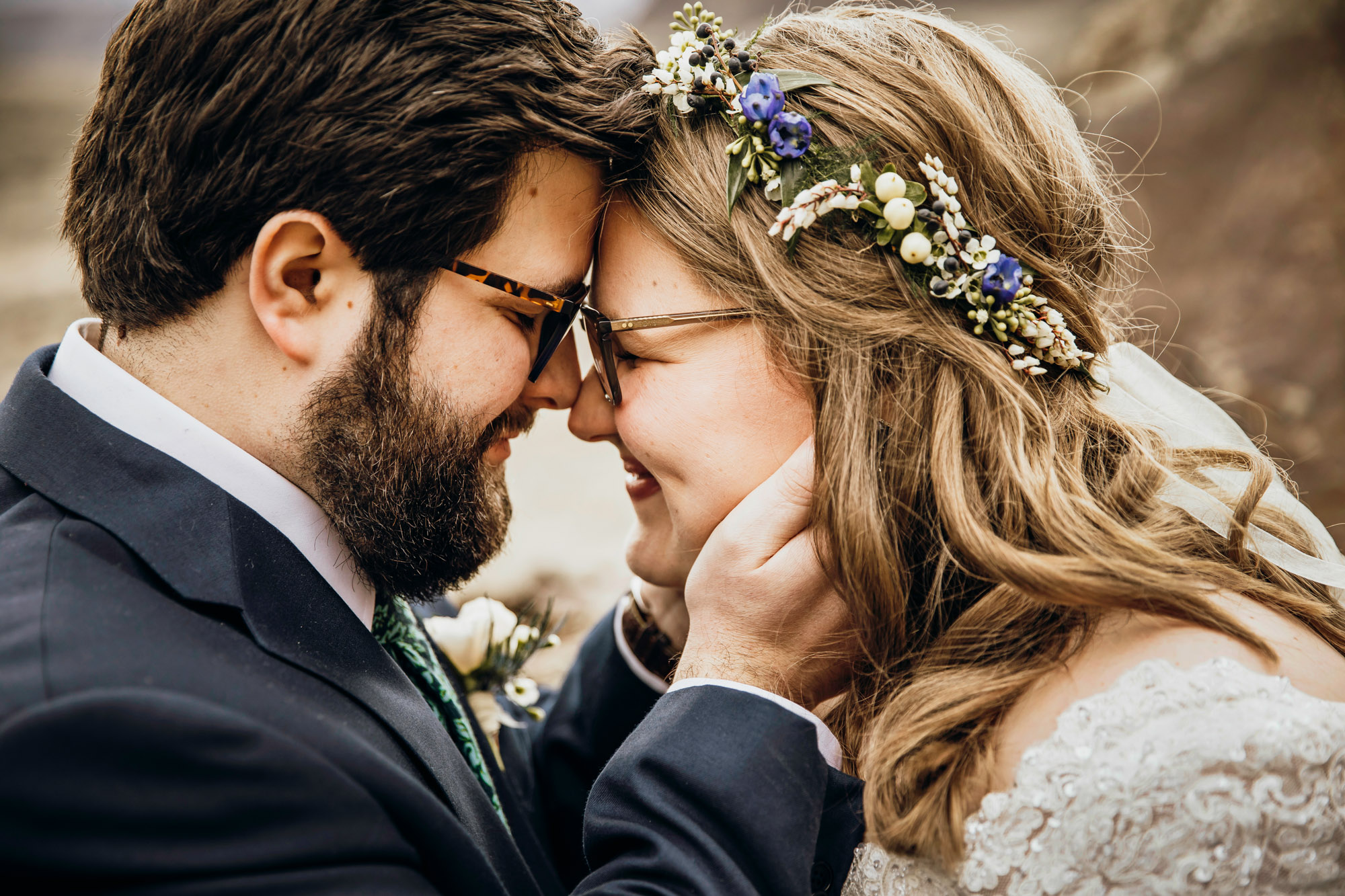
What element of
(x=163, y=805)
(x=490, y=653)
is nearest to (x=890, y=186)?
(x=163, y=805)

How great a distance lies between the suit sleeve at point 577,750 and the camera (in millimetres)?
2615

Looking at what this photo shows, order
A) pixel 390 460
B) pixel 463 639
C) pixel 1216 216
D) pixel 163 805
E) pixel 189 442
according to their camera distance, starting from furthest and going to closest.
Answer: pixel 1216 216, pixel 463 639, pixel 390 460, pixel 189 442, pixel 163 805

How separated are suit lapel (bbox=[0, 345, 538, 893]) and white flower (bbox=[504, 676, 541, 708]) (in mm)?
966

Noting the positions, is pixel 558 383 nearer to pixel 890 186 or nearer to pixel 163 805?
pixel 890 186

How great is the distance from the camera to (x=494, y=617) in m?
2.83

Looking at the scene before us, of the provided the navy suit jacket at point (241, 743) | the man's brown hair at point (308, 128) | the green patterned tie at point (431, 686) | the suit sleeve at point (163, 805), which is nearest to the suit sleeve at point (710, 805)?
the navy suit jacket at point (241, 743)

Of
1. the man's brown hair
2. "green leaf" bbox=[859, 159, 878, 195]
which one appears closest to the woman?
"green leaf" bbox=[859, 159, 878, 195]

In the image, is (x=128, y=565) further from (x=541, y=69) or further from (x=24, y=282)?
(x=24, y=282)

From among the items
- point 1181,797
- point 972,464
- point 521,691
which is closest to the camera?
point 1181,797

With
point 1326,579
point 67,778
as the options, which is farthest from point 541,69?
point 1326,579

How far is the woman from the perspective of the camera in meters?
1.48

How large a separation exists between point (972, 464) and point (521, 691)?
172 centimetres

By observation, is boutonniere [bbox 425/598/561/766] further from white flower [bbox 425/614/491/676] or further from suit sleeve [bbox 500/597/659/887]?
suit sleeve [bbox 500/597/659/887]

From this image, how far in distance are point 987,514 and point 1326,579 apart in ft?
2.48
